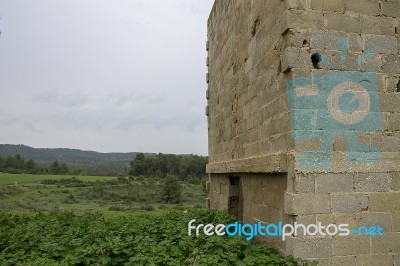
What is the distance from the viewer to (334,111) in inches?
169

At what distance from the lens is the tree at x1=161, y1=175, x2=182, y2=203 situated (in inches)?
1858

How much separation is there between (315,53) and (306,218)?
2.04m

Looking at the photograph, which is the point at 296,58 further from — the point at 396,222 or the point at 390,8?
the point at 396,222

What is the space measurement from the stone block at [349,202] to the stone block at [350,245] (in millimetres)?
328

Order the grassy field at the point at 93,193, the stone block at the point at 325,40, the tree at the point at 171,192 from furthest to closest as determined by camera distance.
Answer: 1. the tree at the point at 171,192
2. the grassy field at the point at 93,193
3. the stone block at the point at 325,40

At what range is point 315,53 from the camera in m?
4.34

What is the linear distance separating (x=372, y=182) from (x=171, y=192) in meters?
45.2

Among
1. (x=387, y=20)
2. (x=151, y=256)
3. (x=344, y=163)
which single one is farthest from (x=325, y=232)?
(x=387, y=20)

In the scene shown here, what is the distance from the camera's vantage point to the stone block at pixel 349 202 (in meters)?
4.14

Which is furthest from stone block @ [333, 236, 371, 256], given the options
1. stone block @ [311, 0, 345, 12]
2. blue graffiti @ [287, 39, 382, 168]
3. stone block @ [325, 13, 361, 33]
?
stone block @ [311, 0, 345, 12]

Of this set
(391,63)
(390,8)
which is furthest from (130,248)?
(390,8)

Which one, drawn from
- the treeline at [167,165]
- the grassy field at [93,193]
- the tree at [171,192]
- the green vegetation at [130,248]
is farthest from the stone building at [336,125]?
the treeline at [167,165]

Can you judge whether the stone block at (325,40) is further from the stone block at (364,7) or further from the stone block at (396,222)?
the stone block at (396,222)

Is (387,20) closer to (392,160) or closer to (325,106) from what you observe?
(325,106)
